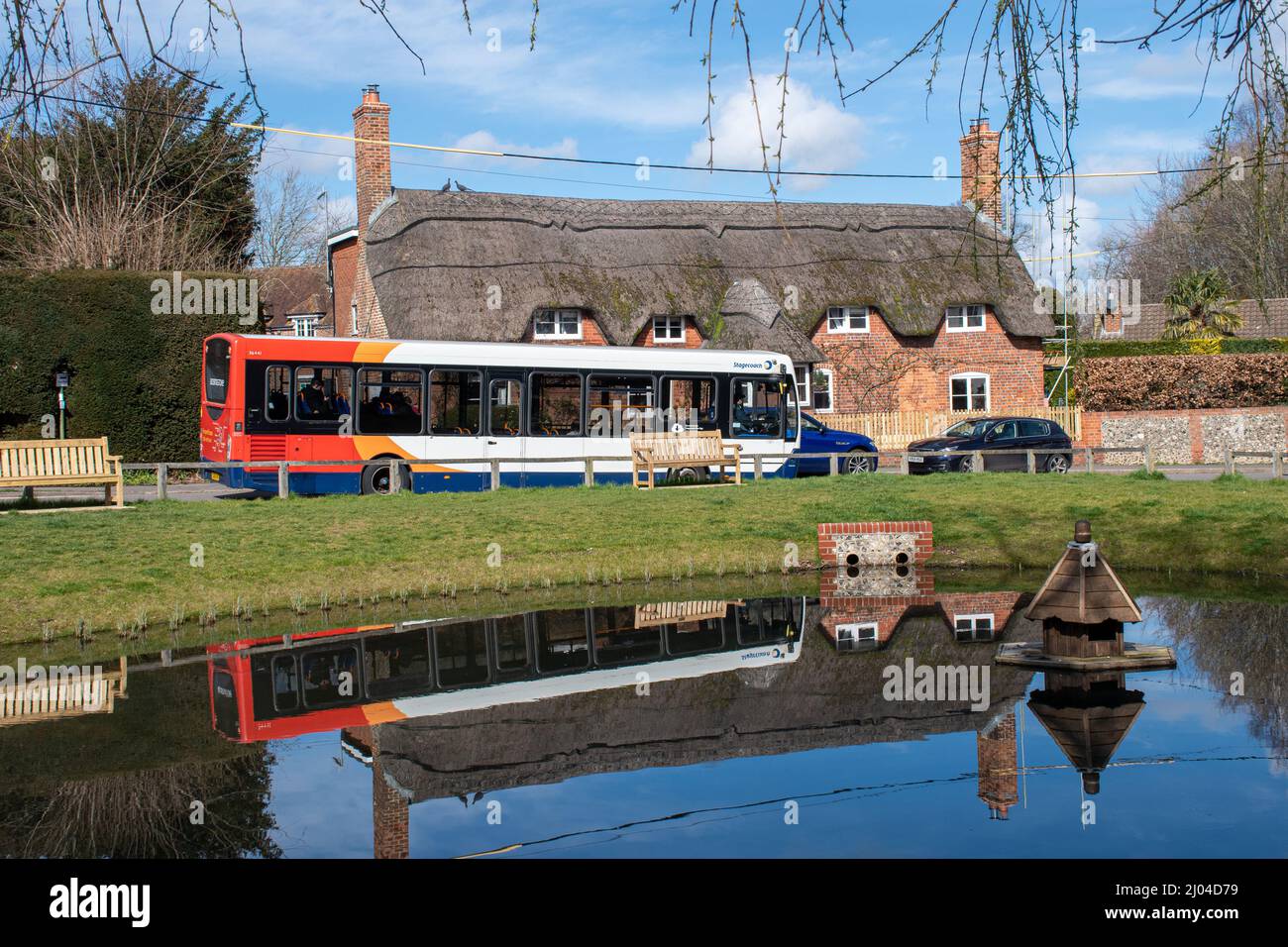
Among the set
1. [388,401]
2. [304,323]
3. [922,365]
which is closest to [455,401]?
[388,401]

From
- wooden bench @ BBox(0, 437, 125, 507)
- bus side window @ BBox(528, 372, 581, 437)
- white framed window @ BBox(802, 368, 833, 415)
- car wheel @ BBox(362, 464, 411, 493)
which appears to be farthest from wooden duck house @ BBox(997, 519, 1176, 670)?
white framed window @ BBox(802, 368, 833, 415)

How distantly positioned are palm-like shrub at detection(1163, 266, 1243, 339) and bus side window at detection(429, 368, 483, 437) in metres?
30.3

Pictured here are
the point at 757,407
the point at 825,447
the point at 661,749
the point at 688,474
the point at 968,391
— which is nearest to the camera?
the point at 661,749

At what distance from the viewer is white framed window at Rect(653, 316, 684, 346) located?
39406 millimetres

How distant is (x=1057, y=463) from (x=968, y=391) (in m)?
13.6

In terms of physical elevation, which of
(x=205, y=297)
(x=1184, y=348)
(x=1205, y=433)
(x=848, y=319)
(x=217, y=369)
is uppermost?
(x=848, y=319)

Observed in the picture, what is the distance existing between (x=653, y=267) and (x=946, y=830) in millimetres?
34578

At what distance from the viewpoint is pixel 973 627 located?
38.2 ft

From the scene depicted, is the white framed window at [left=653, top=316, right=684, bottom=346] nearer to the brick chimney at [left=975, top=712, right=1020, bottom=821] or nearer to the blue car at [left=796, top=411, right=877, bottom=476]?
the blue car at [left=796, top=411, right=877, bottom=476]

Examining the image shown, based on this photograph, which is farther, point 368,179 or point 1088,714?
point 368,179

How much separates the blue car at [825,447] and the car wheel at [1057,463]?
4.11m

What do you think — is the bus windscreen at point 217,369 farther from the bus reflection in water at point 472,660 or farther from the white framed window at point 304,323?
the white framed window at point 304,323

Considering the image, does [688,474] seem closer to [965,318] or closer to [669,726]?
[669,726]
